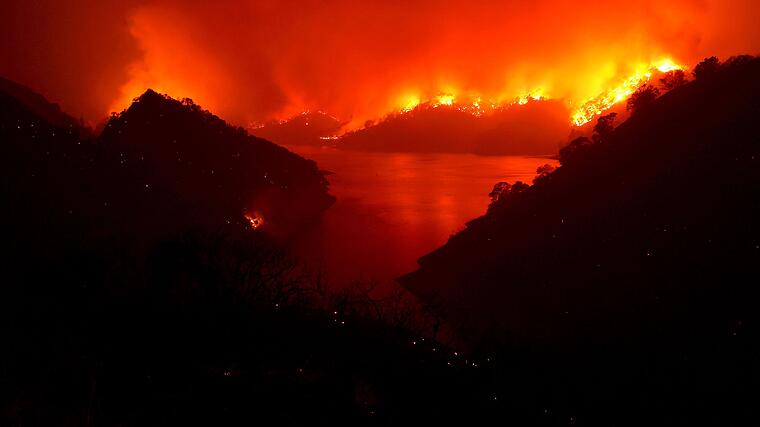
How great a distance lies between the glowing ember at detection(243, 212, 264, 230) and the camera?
3475 cm

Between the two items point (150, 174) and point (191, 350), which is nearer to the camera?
point (191, 350)

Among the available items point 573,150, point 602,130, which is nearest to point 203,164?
point 573,150

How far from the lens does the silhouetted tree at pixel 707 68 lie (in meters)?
25.8

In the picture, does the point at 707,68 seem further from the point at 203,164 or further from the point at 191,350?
the point at 203,164

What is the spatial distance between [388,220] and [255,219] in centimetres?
1527

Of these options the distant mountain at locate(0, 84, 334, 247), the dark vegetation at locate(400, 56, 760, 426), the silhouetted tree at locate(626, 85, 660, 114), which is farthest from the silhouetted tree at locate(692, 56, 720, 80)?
the distant mountain at locate(0, 84, 334, 247)

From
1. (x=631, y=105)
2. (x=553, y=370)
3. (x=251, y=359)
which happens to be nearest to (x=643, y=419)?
(x=553, y=370)

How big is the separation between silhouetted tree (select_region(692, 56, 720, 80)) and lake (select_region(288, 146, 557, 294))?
A: 19.5 m

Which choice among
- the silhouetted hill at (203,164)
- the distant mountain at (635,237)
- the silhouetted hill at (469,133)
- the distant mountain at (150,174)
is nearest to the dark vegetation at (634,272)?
the distant mountain at (635,237)

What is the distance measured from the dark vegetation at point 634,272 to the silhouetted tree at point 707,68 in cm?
10

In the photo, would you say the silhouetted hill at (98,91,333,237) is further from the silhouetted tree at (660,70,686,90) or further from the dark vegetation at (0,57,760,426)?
the silhouetted tree at (660,70,686,90)

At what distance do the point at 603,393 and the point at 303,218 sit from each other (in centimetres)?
3508

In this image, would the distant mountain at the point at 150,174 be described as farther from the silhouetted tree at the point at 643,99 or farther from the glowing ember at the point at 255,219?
the silhouetted tree at the point at 643,99

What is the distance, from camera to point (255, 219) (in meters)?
35.8
